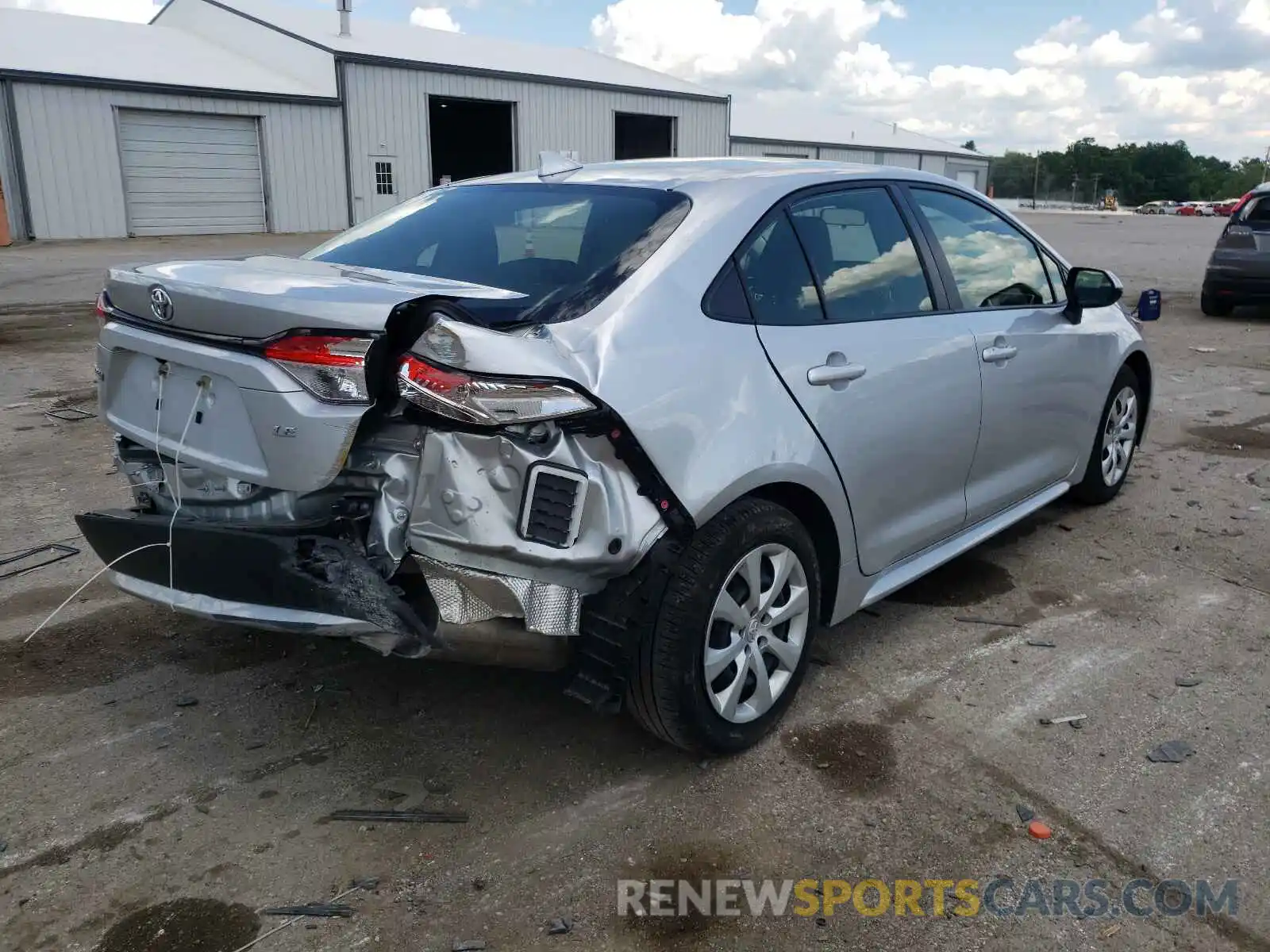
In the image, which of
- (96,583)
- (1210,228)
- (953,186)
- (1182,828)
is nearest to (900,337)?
(953,186)

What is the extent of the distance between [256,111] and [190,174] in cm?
209

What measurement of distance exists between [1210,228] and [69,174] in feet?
124

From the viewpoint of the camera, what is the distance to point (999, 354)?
388cm

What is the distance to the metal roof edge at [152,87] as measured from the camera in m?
20.8

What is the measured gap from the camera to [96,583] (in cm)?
429

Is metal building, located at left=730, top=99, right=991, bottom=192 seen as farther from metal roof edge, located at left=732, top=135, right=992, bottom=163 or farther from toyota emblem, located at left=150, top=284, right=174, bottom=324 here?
toyota emblem, located at left=150, top=284, right=174, bottom=324

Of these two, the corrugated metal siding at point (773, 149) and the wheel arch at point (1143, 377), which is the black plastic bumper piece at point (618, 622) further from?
the corrugated metal siding at point (773, 149)

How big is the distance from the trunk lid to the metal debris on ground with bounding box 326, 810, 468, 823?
1300 mm

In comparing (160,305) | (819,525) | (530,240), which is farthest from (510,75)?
(819,525)

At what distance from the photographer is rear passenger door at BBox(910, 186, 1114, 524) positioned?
3.88 meters

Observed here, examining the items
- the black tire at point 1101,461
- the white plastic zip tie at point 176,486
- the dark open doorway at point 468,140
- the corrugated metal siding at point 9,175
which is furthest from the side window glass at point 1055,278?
the dark open doorway at point 468,140

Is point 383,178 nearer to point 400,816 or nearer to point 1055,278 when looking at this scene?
point 1055,278

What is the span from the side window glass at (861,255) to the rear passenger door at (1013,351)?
0.22 meters

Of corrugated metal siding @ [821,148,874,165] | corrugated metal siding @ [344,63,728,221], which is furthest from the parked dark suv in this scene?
corrugated metal siding @ [821,148,874,165]
